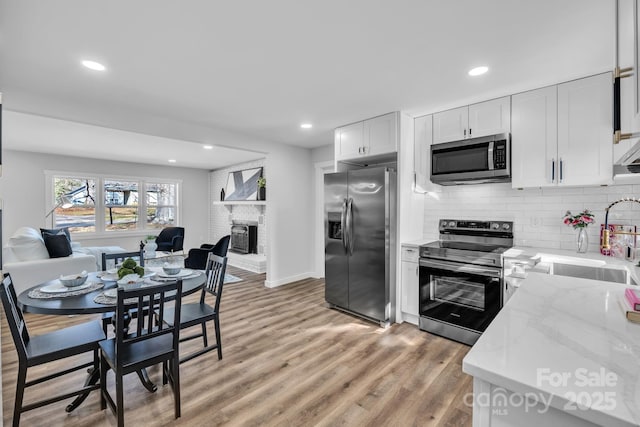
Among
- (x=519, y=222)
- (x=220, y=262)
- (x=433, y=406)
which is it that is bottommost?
(x=433, y=406)

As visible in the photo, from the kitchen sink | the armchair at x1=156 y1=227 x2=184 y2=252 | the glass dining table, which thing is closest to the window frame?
the armchair at x1=156 y1=227 x2=184 y2=252

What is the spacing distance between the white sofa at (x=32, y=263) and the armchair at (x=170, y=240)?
2.73 m

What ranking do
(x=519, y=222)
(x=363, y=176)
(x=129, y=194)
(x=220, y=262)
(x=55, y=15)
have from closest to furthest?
(x=55, y=15) < (x=220, y=262) < (x=519, y=222) < (x=363, y=176) < (x=129, y=194)

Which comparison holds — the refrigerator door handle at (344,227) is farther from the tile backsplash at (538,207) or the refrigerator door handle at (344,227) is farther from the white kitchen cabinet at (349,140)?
the tile backsplash at (538,207)

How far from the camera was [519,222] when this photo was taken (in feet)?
9.90

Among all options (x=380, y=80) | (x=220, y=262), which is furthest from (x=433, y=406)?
(x=380, y=80)

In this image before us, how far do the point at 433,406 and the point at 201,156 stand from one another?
20.0 feet

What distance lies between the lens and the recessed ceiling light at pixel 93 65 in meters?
2.23

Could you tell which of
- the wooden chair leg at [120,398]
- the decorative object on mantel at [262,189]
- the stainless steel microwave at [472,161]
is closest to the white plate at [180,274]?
the wooden chair leg at [120,398]

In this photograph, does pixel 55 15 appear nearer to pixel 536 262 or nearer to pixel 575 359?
pixel 575 359

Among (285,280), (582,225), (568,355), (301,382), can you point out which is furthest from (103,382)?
(582,225)

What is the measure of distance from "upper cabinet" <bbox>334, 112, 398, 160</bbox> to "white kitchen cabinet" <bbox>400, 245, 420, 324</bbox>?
1185 millimetres

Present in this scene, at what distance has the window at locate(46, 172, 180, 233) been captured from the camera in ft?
20.9

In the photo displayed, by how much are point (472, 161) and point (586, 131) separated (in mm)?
869
